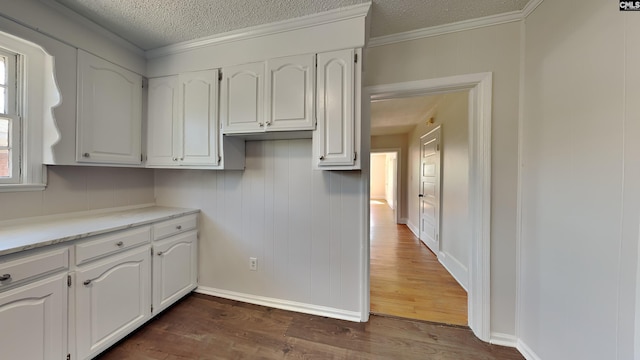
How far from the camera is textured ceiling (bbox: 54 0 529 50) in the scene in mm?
1498

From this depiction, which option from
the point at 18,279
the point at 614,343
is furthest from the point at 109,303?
the point at 614,343

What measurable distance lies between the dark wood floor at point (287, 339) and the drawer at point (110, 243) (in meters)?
0.70

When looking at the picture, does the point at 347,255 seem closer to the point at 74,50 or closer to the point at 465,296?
the point at 465,296

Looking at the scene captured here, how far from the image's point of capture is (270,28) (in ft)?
5.68

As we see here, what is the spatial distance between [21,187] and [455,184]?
393cm

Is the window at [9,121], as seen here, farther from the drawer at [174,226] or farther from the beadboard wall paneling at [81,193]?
the drawer at [174,226]

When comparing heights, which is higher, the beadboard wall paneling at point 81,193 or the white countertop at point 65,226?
the beadboard wall paneling at point 81,193

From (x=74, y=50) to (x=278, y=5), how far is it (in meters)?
1.52

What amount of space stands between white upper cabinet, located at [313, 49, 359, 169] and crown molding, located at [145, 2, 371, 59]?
0.78ft

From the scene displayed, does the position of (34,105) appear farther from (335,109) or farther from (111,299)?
(335,109)

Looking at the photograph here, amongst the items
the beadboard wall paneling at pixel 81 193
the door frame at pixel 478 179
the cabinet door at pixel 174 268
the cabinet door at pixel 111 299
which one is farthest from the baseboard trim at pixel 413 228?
the beadboard wall paneling at pixel 81 193

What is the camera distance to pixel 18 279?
109 cm

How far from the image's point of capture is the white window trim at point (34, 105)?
1.54 meters

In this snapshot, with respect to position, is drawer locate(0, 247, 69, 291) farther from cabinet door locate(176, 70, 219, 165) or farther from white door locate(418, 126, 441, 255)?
white door locate(418, 126, 441, 255)
